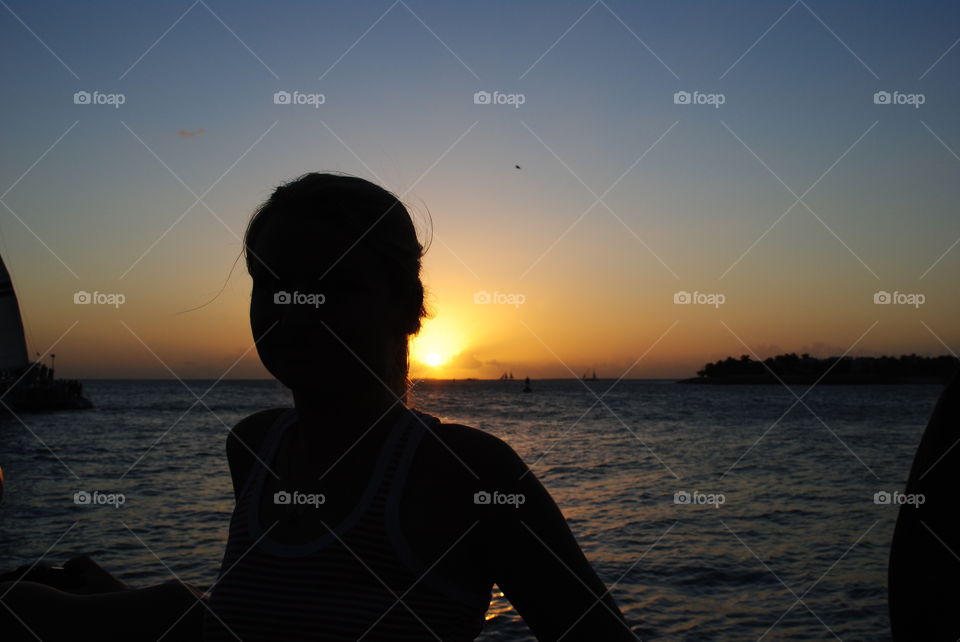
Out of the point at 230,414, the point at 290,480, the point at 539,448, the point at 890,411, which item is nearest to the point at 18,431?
the point at 230,414

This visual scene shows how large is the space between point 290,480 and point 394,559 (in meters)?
0.33

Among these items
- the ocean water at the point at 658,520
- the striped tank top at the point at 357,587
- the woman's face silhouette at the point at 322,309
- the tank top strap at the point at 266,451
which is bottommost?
the ocean water at the point at 658,520

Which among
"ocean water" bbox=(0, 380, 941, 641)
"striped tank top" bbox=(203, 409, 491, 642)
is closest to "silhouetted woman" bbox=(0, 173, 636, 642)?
"striped tank top" bbox=(203, 409, 491, 642)

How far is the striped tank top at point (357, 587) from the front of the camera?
1.06 metres

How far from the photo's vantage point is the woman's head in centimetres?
116

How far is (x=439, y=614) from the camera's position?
41.7 inches

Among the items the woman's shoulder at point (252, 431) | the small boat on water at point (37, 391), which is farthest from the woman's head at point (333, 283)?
the small boat on water at point (37, 391)

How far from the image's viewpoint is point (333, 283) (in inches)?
46.1

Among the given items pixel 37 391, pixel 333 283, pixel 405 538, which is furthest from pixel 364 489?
pixel 37 391

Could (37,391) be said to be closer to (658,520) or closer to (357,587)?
(658,520)

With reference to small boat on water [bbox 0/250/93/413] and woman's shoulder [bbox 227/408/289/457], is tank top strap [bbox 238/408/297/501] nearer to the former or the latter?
woman's shoulder [bbox 227/408/289/457]

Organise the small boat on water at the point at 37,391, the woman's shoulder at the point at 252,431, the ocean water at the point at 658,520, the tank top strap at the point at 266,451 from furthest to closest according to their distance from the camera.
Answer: the small boat on water at the point at 37,391 → the ocean water at the point at 658,520 → the woman's shoulder at the point at 252,431 → the tank top strap at the point at 266,451

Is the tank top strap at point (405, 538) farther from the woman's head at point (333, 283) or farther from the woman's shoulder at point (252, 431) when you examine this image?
the woman's shoulder at point (252, 431)

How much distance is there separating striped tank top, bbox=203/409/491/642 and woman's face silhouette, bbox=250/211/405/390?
0.14 meters
